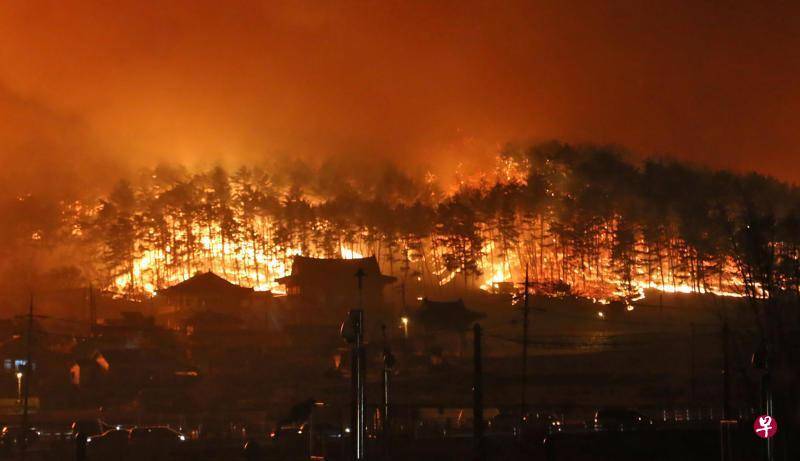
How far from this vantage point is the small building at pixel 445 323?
4025cm

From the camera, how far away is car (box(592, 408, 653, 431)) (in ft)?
74.1

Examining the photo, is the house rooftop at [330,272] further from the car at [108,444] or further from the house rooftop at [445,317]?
the car at [108,444]

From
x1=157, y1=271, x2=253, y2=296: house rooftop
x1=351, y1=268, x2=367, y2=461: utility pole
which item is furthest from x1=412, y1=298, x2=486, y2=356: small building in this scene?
x1=351, y1=268, x2=367, y2=461: utility pole

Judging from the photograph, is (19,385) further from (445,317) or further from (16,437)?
(445,317)

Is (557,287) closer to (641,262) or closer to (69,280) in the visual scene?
(641,262)

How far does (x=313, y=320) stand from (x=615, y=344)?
14051 millimetres

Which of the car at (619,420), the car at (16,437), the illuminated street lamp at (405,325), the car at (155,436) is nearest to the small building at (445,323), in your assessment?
the illuminated street lamp at (405,325)

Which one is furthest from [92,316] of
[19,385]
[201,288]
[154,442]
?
[154,442]

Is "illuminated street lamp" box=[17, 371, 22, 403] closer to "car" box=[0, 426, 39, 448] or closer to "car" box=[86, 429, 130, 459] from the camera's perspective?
A: "car" box=[0, 426, 39, 448]

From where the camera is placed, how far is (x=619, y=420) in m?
25.1

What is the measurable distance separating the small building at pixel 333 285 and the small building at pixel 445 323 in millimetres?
5501

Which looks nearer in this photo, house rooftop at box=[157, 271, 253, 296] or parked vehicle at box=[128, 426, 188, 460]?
parked vehicle at box=[128, 426, 188, 460]

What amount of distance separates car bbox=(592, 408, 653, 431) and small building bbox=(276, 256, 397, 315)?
2159 cm

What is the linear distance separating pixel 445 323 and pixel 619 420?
1645 centimetres
